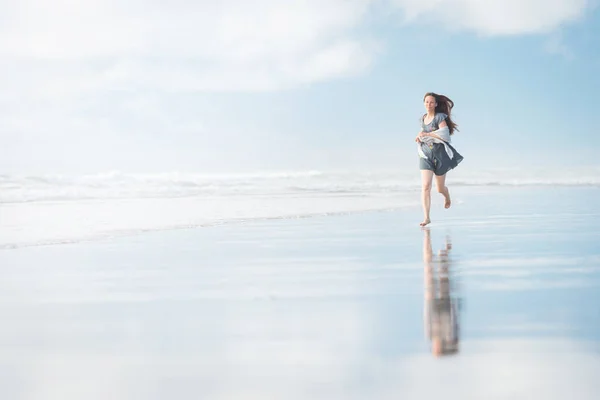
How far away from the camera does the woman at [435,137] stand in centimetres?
1052

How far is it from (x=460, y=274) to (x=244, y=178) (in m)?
32.7

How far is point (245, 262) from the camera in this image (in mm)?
6496

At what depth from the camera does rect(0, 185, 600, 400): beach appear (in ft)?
9.41

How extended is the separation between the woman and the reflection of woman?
450cm

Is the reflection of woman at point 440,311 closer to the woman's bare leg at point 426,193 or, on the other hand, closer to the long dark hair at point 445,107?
the woman's bare leg at point 426,193

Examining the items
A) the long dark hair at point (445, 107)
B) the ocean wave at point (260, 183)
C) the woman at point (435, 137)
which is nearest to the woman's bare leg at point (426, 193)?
the woman at point (435, 137)

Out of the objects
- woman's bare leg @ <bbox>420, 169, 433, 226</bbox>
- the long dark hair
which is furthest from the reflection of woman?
the long dark hair

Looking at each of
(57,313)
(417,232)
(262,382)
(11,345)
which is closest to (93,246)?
(417,232)

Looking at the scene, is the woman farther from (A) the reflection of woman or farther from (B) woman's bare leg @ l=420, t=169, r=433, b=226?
(A) the reflection of woman

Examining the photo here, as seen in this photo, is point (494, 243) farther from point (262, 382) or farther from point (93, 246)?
point (262, 382)

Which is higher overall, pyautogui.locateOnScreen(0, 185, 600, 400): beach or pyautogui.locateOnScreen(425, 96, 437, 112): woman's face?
pyautogui.locateOnScreen(425, 96, 437, 112): woman's face

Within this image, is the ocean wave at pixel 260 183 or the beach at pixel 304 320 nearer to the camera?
the beach at pixel 304 320

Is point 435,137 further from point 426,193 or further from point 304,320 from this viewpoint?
point 304,320

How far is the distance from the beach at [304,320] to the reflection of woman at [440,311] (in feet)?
0.05
